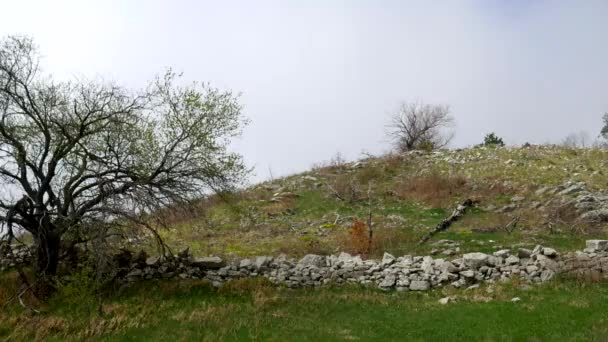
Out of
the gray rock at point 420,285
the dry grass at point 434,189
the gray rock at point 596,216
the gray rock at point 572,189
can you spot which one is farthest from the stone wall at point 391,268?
the dry grass at point 434,189

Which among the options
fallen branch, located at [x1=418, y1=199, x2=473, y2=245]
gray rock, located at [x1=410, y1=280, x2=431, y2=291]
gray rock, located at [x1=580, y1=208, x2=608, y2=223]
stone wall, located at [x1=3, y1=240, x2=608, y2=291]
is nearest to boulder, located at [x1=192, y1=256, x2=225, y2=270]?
stone wall, located at [x1=3, y1=240, x2=608, y2=291]

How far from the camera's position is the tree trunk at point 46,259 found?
12.6 m

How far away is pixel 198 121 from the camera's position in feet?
45.5

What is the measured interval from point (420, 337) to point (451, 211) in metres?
13.8

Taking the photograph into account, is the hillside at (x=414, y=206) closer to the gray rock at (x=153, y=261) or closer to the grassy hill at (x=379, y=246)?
the grassy hill at (x=379, y=246)

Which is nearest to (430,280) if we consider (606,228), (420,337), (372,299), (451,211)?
(372,299)

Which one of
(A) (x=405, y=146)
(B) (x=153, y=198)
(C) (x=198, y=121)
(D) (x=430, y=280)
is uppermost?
(A) (x=405, y=146)

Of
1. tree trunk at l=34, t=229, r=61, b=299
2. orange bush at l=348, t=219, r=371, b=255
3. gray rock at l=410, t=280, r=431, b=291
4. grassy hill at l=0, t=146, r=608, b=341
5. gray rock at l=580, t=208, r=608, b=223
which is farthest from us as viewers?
gray rock at l=580, t=208, r=608, b=223

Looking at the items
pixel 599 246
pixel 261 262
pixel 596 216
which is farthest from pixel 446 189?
pixel 261 262

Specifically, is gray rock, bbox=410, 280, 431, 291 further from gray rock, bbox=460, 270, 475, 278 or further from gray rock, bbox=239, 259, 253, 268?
gray rock, bbox=239, 259, 253, 268

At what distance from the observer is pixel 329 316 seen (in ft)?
38.1

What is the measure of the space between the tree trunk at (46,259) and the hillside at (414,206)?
318cm

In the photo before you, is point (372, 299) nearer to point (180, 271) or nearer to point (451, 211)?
point (180, 271)

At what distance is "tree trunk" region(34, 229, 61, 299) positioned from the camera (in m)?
12.6
